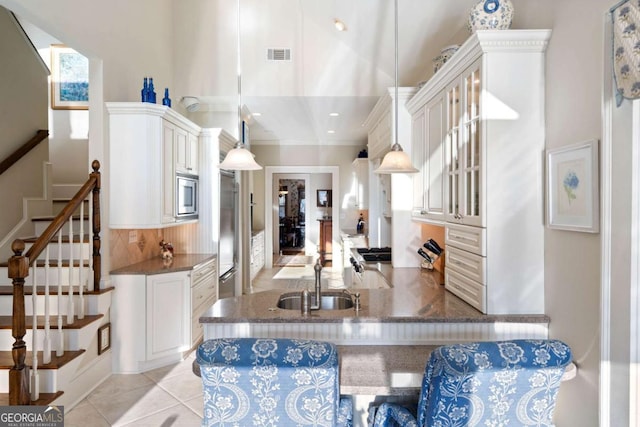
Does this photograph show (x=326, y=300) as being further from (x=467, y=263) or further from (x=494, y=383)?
(x=494, y=383)

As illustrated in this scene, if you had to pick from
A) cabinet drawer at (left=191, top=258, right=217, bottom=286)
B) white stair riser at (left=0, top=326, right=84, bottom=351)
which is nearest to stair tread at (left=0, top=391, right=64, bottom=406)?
white stair riser at (left=0, top=326, right=84, bottom=351)

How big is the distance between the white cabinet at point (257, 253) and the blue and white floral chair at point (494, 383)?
529cm

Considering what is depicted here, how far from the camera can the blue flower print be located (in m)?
1.78

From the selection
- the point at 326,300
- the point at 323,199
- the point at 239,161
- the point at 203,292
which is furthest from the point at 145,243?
the point at 323,199

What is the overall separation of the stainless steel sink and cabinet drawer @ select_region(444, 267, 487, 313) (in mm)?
701

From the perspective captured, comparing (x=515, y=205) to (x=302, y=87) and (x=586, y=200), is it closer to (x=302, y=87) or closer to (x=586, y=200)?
(x=586, y=200)

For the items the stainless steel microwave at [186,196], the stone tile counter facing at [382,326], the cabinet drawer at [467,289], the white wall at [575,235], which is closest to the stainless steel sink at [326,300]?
the stone tile counter facing at [382,326]

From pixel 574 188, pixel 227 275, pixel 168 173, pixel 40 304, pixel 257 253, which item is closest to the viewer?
pixel 574 188

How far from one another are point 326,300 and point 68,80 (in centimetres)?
387

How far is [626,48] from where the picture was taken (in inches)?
56.9

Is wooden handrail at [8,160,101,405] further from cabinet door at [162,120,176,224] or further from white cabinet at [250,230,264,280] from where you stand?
white cabinet at [250,230,264,280]

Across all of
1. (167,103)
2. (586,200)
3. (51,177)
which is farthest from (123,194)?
(586,200)

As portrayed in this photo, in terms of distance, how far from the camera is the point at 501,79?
2.02m

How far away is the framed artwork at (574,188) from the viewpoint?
1663 millimetres
